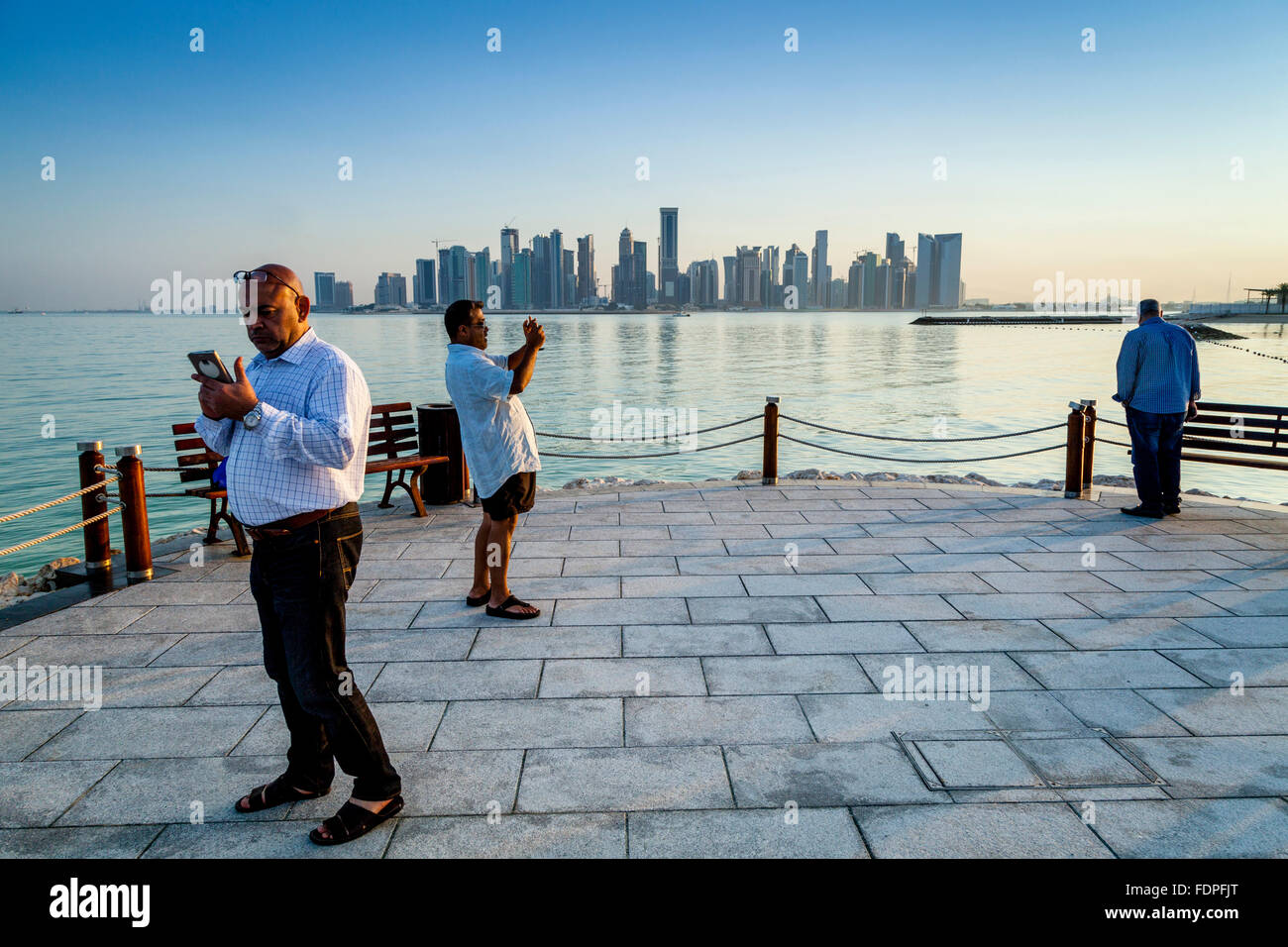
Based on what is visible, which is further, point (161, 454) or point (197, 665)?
point (161, 454)

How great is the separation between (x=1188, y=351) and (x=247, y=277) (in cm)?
860

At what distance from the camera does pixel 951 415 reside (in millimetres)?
36469

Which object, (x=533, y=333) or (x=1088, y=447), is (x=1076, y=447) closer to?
(x=1088, y=447)

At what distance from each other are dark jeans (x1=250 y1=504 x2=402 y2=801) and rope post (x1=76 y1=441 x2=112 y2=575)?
452 centimetres

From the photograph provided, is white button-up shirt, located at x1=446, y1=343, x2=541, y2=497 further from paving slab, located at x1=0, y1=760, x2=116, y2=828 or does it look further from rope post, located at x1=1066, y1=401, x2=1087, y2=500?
rope post, located at x1=1066, y1=401, x2=1087, y2=500

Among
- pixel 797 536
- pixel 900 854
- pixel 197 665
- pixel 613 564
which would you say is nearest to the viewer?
pixel 900 854

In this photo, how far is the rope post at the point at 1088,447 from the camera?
9570 mm

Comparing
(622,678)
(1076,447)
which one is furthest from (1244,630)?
(1076,447)

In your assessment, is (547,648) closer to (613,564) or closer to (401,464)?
(613,564)

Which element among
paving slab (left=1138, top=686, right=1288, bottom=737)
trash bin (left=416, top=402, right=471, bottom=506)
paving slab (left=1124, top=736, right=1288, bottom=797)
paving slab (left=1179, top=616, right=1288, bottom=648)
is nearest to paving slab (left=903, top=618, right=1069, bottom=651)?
paving slab (left=1138, top=686, right=1288, bottom=737)

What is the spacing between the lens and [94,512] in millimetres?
6875

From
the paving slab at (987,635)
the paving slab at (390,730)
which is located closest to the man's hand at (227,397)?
the paving slab at (390,730)

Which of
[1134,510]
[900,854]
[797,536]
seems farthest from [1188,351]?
[900,854]

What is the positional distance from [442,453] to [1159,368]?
7590mm
